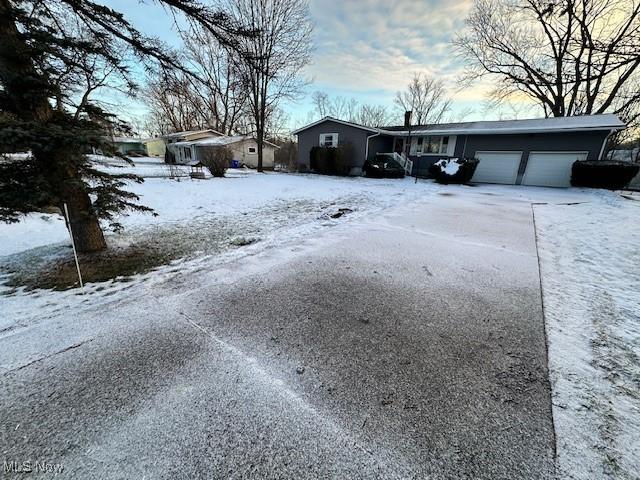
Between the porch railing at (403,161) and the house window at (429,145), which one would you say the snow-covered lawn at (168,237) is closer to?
the porch railing at (403,161)

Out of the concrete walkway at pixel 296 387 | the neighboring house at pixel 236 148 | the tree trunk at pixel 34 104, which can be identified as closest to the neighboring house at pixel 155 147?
the neighboring house at pixel 236 148

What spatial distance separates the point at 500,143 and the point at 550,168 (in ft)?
9.34

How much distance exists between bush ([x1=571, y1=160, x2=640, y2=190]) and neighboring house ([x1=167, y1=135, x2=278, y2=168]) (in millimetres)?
25642

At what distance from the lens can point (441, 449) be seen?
4.78 ft

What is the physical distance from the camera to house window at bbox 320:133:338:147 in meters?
19.5

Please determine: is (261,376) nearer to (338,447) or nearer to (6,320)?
(338,447)

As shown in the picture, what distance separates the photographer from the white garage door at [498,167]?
49.3 ft

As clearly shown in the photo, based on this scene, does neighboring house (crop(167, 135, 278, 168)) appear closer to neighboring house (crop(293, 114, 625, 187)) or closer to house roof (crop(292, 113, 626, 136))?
neighboring house (crop(293, 114, 625, 187))

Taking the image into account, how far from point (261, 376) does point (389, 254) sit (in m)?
3.08

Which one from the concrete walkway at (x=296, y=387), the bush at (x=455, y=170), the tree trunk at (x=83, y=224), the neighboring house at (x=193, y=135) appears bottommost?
the concrete walkway at (x=296, y=387)

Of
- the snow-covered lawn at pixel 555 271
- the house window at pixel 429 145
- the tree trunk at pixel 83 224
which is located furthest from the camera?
the house window at pixel 429 145

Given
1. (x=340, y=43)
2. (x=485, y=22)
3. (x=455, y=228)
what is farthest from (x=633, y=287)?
(x=485, y=22)

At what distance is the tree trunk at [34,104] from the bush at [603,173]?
18.4m

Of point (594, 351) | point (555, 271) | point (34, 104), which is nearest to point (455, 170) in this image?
point (555, 271)
